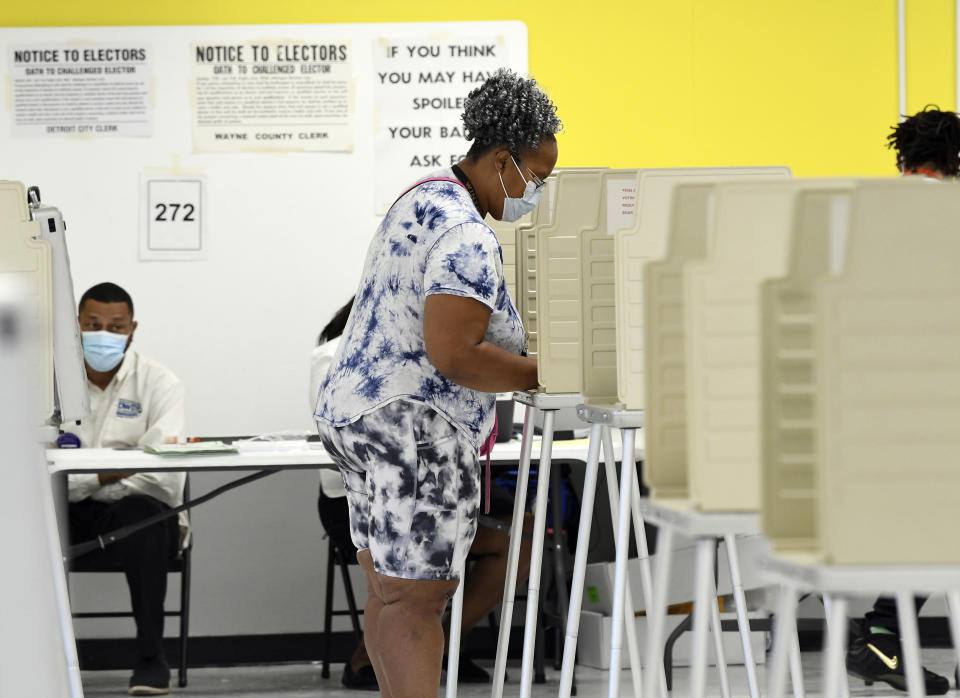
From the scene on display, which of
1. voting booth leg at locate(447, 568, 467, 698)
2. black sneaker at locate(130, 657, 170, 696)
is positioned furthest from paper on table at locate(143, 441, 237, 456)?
voting booth leg at locate(447, 568, 467, 698)

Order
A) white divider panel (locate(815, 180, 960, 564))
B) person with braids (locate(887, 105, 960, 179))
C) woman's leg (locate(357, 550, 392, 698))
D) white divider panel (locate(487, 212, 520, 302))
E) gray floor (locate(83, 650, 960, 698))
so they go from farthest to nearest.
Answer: gray floor (locate(83, 650, 960, 698)), person with braids (locate(887, 105, 960, 179)), white divider panel (locate(487, 212, 520, 302)), woman's leg (locate(357, 550, 392, 698)), white divider panel (locate(815, 180, 960, 564))

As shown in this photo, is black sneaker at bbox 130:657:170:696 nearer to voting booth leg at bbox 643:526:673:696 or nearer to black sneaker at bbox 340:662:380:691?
black sneaker at bbox 340:662:380:691

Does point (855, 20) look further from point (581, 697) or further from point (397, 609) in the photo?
point (397, 609)

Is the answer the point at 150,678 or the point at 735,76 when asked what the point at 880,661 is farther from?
the point at 735,76

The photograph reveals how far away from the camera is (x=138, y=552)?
148 inches

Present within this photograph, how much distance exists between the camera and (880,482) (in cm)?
109

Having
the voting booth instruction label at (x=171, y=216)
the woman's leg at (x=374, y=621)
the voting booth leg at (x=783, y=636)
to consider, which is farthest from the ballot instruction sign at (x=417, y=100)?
the voting booth leg at (x=783, y=636)

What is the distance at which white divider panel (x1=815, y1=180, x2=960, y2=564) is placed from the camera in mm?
1080

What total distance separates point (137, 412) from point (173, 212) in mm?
830

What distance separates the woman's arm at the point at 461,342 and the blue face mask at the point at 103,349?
6.77ft

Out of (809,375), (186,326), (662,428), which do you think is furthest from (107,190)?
(809,375)

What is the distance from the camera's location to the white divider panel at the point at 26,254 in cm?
219

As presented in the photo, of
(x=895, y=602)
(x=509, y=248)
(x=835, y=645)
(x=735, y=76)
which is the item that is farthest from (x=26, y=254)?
(x=735, y=76)

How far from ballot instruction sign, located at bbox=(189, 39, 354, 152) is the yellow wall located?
69 centimetres
